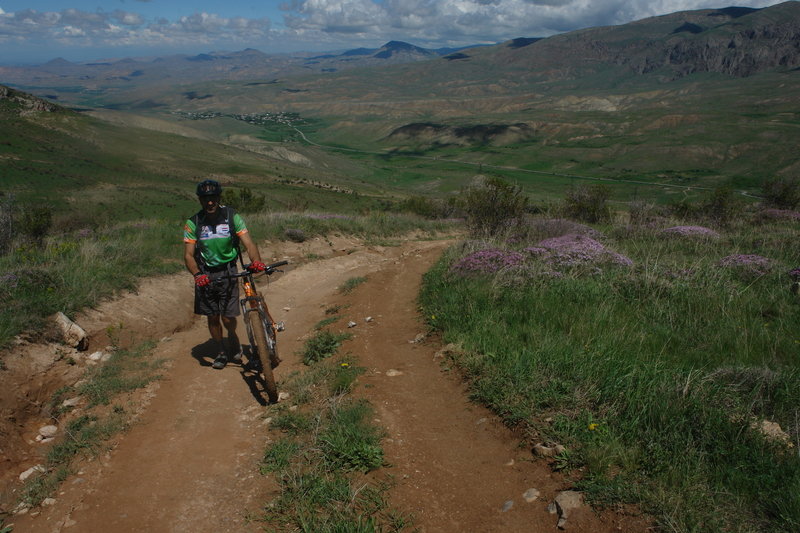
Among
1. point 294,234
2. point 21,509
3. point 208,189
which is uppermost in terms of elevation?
point 208,189

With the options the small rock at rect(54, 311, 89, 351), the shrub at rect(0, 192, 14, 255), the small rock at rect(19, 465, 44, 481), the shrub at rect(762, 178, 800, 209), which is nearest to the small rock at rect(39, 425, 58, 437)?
the small rock at rect(19, 465, 44, 481)

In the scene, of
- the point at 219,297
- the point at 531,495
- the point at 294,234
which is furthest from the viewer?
the point at 294,234

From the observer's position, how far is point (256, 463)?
4426mm

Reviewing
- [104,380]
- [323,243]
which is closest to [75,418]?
[104,380]

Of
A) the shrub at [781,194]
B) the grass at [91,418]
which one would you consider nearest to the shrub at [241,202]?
the grass at [91,418]

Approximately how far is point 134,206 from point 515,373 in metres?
69.7

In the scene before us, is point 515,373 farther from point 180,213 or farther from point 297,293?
point 180,213

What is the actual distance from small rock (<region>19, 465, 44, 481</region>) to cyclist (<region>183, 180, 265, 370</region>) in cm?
238

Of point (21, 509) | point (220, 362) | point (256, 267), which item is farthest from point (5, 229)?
point (21, 509)

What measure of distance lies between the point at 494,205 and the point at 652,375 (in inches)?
479

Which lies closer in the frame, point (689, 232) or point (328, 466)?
point (328, 466)

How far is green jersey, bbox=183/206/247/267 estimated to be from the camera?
6.39 m

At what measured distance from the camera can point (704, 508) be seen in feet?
10.2

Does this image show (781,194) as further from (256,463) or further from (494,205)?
(256,463)
